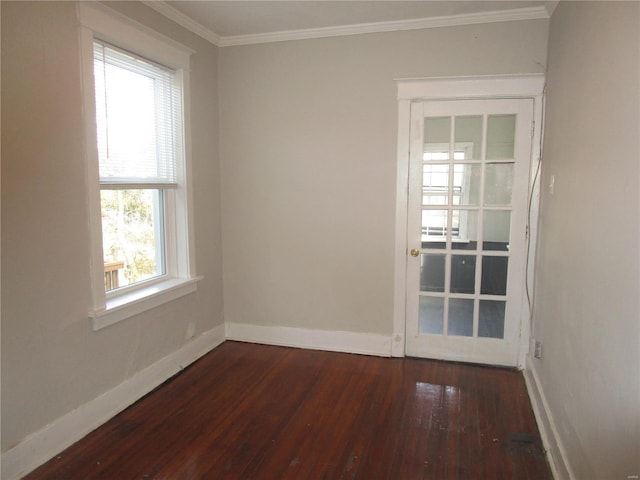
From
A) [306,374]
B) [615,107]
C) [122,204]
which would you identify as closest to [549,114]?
[615,107]

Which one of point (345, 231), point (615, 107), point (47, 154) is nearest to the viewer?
point (615, 107)

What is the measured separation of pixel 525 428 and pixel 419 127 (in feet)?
7.15

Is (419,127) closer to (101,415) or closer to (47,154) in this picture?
(47,154)

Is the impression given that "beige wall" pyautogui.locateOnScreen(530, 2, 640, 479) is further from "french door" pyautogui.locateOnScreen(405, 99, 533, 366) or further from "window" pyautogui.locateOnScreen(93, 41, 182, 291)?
"window" pyautogui.locateOnScreen(93, 41, 182, 291)

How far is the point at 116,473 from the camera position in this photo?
7.11ft

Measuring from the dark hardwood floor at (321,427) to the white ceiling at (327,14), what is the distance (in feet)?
8.52

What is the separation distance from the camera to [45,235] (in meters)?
2.19

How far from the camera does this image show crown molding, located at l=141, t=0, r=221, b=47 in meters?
2.88

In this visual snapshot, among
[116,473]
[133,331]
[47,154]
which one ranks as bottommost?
[116,473]

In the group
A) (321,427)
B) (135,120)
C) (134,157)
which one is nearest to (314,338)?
(321,427)

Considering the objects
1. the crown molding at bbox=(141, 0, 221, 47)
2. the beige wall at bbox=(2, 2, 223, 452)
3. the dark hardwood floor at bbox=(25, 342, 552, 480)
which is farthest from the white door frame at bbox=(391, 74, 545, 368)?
the beige wall at bbox=(2, 2, 223, 452)

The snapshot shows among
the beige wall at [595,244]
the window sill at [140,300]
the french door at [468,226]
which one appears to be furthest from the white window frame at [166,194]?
the beige wall at [595,244]

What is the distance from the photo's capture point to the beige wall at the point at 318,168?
337cm

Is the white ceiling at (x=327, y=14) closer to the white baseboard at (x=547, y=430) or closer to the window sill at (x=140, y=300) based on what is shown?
the window sill at (x=140, y=300)
